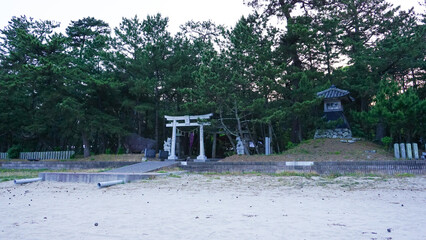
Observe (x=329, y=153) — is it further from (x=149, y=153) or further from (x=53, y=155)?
(x=53, y=155)

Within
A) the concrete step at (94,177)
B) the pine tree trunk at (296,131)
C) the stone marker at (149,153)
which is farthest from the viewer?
→ the stone marker at (149,153)

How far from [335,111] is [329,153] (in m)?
4.43

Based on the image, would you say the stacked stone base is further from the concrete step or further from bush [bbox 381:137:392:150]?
the concrete step

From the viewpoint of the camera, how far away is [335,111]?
18.6m

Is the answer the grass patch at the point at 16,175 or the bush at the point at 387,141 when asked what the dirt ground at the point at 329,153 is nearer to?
the bush at the point at 387,141

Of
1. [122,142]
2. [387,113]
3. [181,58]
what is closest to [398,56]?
[387,113]

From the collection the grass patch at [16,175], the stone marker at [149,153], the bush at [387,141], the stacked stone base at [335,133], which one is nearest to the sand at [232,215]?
the bush at [387,141]

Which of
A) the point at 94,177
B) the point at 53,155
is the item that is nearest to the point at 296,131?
the point at 94,177

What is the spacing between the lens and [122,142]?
25.1 meters

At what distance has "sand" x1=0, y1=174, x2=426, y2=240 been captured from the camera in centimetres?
365

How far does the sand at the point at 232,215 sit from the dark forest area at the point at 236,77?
8.61 m

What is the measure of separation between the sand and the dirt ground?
6.61 meters

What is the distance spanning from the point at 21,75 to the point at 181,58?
482 inches

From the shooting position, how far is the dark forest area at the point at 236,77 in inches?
631
